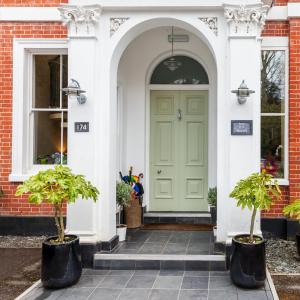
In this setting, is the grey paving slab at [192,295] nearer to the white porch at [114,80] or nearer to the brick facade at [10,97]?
the white porch at [114,80]

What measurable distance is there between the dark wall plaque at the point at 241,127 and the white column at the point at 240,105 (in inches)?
1.8

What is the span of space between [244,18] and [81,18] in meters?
2.38

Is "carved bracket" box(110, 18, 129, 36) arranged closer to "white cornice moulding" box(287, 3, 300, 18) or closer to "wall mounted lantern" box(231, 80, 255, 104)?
"wall mounted lantern" box(231, 80, 255, 104)

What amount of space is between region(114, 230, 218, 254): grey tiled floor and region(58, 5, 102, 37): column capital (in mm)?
3334

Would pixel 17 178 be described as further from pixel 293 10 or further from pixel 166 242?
pixel 293 10

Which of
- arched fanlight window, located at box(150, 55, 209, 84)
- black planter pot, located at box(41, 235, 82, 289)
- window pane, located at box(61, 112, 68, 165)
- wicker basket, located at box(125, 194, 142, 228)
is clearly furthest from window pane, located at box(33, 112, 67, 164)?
→ black planter pot, located at box(41, 235, 82, 289)

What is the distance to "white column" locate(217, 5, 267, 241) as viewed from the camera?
6016 millimetres

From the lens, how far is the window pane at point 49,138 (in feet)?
26.2

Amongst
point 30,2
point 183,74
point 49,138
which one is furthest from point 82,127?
point 183,74

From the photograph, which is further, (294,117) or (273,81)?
(273,81)

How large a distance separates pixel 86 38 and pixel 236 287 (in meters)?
4.08

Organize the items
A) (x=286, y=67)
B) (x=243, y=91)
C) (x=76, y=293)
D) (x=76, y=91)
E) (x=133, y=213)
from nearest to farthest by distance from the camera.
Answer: (x=76, y=293), (x=243, y=91), (x=76, y=91), (x=286, y=67), (x=133, y=213)

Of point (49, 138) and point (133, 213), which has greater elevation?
point (49, 138)

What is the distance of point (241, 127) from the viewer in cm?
605
